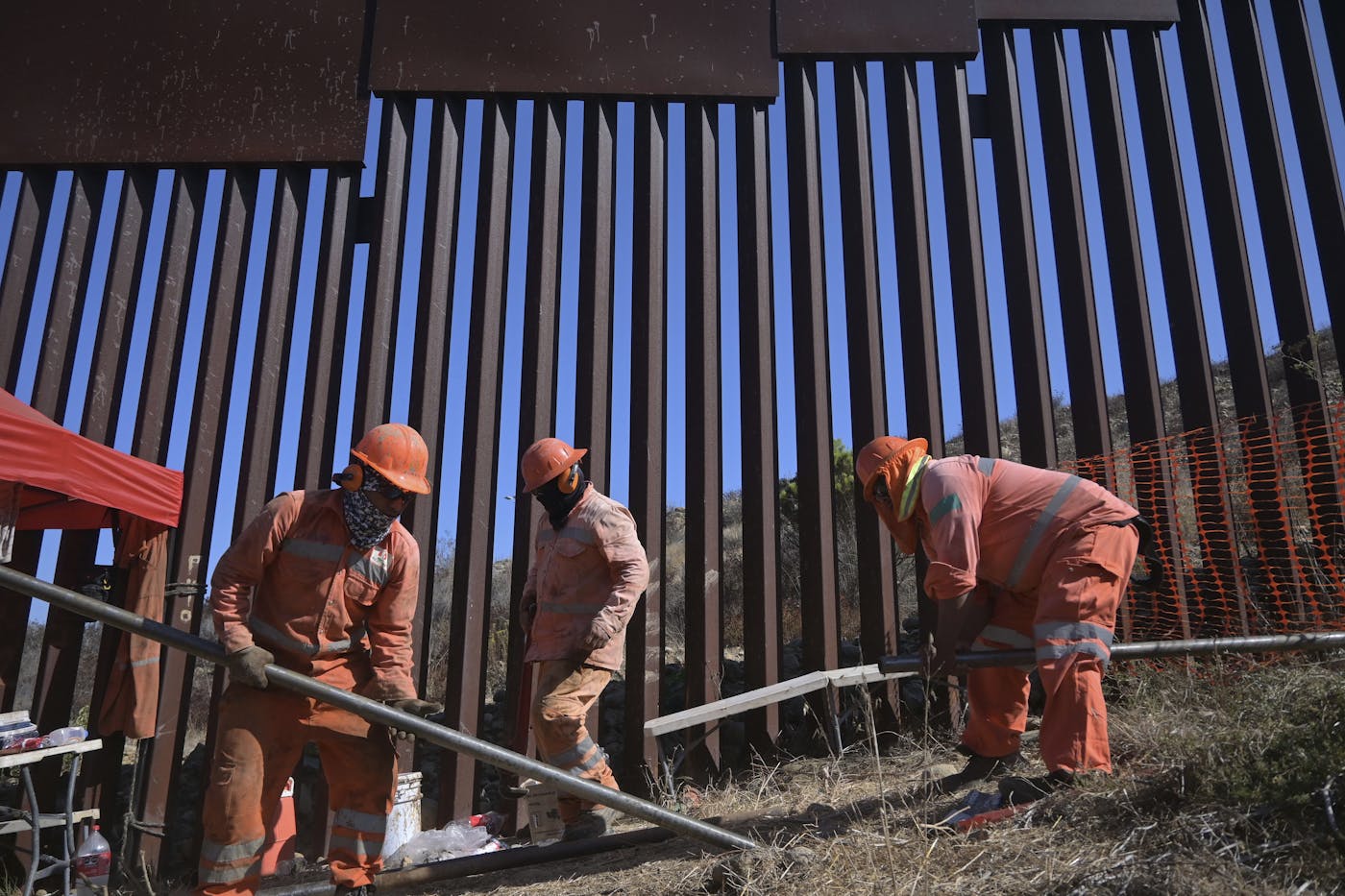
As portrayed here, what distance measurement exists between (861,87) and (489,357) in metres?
3.78

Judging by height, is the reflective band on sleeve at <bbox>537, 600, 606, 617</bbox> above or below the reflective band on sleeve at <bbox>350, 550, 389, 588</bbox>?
below

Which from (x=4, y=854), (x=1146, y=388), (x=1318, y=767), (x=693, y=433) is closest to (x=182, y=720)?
(x=4, y=854)

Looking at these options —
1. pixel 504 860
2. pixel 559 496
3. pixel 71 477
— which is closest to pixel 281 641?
pixel 504 860

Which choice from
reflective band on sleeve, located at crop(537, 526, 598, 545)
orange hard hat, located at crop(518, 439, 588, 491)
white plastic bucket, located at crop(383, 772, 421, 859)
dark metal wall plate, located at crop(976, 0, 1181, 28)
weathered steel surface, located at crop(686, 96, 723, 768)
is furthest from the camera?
dark metal wall plate, located at crop(976, 0, 1181, 28)

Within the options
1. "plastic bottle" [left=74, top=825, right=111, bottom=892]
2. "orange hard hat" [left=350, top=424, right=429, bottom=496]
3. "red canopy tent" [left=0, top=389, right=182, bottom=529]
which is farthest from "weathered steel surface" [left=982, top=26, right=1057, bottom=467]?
"plastic bottle" [left=74, top=825, right=111, bottom=892]

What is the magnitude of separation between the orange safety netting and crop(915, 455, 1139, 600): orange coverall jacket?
2184 millimetres

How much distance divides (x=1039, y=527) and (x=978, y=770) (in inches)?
45.5

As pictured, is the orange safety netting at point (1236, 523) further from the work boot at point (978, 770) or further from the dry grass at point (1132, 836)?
the work boot at point (978, 770)

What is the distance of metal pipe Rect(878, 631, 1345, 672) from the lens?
12.0ft

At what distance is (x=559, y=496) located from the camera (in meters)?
5.12

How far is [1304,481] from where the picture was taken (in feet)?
18.7

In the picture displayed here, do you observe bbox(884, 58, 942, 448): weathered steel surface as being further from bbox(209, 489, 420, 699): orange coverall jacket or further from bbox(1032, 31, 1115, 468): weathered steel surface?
bbox(209, 489, 420, 699): orange coverall jacket

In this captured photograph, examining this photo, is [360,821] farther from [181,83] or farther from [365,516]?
[181,83]

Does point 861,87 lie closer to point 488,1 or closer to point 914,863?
point 488,1
